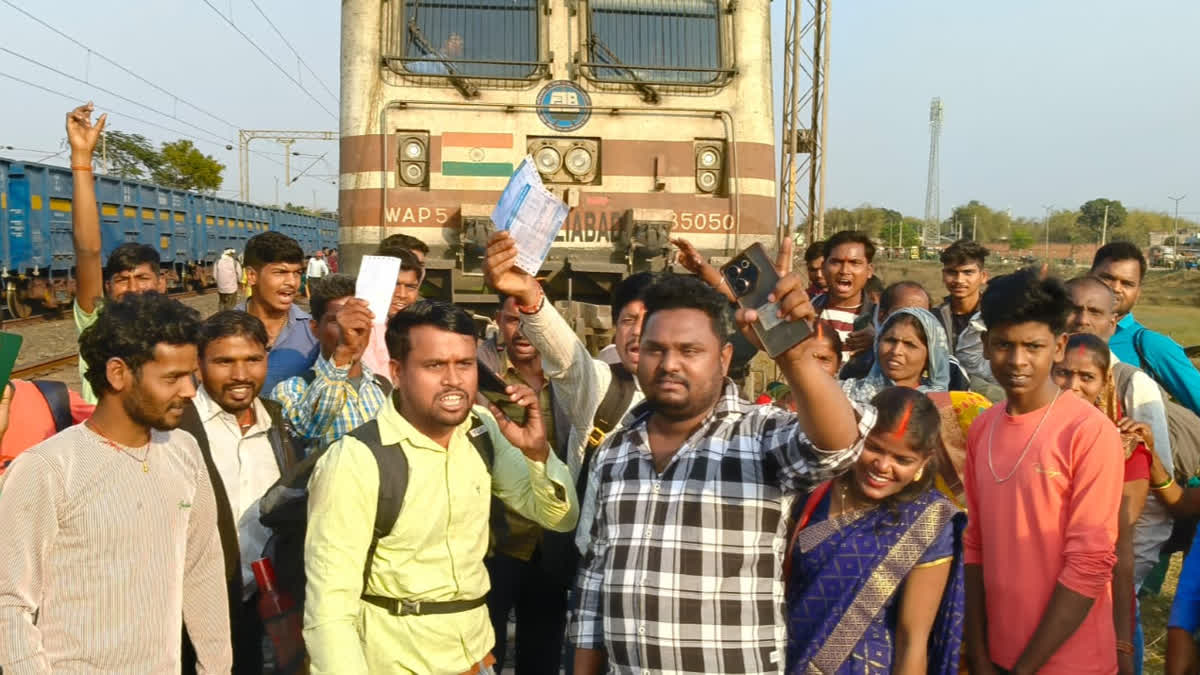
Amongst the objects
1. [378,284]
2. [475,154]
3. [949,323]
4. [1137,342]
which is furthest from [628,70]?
[378,284]

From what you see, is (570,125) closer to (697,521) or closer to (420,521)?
(420,521)

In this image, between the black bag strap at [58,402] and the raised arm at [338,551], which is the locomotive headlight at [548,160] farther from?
the raised arm at [338,551]

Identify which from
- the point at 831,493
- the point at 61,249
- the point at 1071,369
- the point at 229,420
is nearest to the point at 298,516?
the point at 229,420

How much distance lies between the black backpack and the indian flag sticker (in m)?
4.60

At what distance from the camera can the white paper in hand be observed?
10.4 ft

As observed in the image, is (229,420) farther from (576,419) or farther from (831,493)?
(831,493)

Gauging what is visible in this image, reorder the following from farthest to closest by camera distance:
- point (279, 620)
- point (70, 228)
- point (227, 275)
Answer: point (70, 228)
point (227, 275)
point (279, 620)

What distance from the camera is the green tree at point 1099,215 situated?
49219 millimetres

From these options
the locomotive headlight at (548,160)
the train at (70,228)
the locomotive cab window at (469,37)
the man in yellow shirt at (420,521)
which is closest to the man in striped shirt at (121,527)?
the man in yellow shirt at (420,521)

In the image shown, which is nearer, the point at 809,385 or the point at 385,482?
the point at 809,385

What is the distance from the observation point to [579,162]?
7578 mm

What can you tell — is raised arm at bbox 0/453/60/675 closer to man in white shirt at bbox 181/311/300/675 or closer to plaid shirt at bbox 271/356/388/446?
man in white shirt at bbox 181/311/300/675

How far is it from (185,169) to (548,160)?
42.9m

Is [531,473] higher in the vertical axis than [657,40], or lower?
lower
